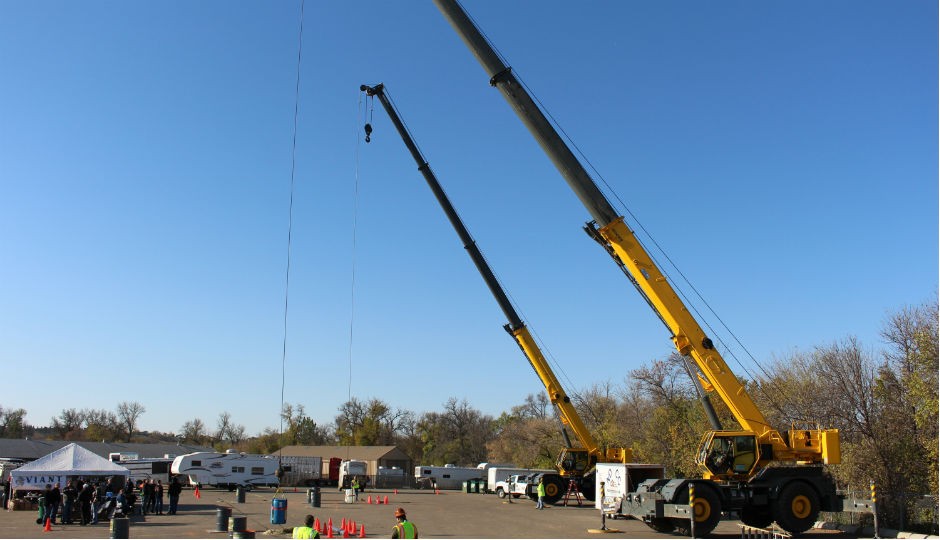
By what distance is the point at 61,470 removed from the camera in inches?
1085

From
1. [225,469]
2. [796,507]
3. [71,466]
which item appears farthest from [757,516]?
[225,469]

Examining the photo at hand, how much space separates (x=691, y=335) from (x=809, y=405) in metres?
14.3

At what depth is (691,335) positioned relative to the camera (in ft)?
68.0

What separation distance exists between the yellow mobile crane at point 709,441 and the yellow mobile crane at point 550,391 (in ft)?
43.5

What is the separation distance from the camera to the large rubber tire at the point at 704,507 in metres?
19.7

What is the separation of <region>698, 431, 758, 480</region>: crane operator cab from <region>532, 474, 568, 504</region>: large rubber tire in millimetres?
14954

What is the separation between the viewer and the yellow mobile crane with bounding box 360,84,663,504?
114 feet

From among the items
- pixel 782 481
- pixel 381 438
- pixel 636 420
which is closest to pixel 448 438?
pixel 381 438

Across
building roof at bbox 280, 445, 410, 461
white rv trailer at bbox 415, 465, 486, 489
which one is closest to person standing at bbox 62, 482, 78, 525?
white rv trailer at bbox 415, 465, 486, 489

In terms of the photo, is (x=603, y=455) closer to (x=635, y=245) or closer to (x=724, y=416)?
(x=724, y=416)

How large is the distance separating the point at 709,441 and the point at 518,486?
21.9 metres

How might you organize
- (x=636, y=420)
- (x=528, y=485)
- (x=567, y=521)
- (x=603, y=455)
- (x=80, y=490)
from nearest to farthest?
(x=80, y=490), (x=567, y=521), (x=603, y=455), (x=528, y=485), (x=636, y=420)

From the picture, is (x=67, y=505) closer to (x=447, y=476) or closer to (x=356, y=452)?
(x=447, y=476)

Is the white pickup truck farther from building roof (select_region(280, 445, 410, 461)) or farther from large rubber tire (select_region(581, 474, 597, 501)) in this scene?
building roof (select_region(280, 445, 410, 461))
